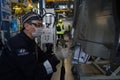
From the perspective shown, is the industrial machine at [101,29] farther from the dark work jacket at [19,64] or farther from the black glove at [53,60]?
the dark work jacket at [19,64]

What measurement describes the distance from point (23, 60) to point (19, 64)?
54 mm

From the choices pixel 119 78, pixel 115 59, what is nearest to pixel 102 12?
pixel 115 59

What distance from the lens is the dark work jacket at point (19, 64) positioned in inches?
86.0

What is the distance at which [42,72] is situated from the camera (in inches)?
90.6

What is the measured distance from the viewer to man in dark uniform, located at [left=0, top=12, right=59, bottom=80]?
2191mm

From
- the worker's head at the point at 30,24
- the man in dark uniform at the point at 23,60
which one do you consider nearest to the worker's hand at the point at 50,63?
the man in dark uniform at the point at 23,60

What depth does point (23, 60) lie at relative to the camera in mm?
2189

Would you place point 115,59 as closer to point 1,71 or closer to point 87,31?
point 87,31

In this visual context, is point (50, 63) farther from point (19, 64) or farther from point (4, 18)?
point (4, 18)

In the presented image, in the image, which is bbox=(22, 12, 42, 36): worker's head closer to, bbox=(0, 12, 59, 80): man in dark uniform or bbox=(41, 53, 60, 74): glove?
bbox=(0, 12, 59, 80): man in dark uniform

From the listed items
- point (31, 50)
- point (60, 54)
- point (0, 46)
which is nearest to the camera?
point (31, 50)

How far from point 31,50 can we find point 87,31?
0.62 meters

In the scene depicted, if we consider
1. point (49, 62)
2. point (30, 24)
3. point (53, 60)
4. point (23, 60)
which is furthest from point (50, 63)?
point (30, 24)

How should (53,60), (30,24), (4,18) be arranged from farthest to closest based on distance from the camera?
(4,18)
(53,60)
(30,24)
